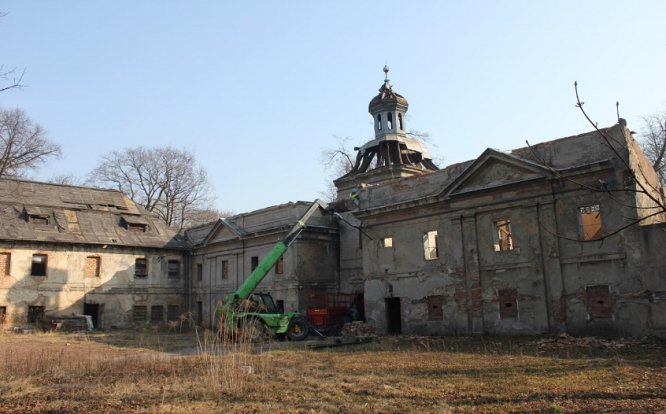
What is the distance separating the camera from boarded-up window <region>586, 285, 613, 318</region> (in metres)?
17.4

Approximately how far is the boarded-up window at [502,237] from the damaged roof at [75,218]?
21978 mm

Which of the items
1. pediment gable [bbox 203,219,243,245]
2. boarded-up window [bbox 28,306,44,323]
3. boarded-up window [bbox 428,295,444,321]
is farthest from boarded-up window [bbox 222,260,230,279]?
boarded-up window [bbox 428,295,444,321]

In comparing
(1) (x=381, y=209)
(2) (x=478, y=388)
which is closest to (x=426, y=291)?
(1) (x=381, y=209)

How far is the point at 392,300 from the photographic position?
77.7 ft

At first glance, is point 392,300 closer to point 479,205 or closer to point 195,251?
point 479,205

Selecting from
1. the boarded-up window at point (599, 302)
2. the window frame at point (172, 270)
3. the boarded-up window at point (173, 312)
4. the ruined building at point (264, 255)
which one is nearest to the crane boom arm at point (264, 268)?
the ruined building at point (264, 255)

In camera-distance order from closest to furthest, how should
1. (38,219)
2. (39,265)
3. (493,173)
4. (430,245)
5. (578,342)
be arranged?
1. (578,342)
2. (493,173)
3. (430,245)
4. (39,265)
5. (38,219)

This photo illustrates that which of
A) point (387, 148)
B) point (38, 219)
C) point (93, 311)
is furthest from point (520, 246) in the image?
point (38, 219)

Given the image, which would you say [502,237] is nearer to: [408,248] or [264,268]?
[408,248]

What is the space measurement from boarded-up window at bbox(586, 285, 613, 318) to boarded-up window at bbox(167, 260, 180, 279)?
25.4m

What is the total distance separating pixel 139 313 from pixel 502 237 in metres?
22.7

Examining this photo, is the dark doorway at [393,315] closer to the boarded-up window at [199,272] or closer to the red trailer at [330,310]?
the red trailer at [330,310]

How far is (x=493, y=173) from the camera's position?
20516 mm

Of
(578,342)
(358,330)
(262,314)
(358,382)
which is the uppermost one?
(262,314)
